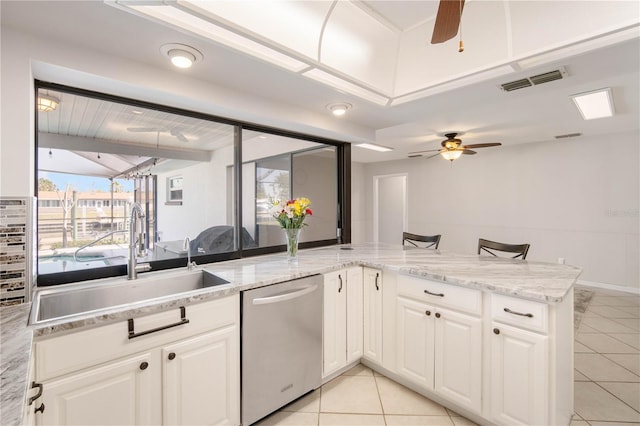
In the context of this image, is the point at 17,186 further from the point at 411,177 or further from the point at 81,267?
the point at 411,177

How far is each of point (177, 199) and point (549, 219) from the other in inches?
229

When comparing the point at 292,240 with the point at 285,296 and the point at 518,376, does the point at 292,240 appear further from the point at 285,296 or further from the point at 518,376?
Answer: the point at 518,376

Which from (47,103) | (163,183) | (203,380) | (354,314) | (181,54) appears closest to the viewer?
(203,380)

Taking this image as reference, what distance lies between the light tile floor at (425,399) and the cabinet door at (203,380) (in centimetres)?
40

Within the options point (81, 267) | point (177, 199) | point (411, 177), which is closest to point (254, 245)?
point (177, 199)

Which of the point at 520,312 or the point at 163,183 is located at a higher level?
the point at 163,183

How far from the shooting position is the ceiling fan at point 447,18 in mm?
1276

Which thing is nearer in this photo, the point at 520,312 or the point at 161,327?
the point at 161,327

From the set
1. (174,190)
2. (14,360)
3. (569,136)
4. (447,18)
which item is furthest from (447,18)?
(569,136)

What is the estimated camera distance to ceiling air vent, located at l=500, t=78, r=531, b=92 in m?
2.12

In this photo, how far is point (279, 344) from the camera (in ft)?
6.09

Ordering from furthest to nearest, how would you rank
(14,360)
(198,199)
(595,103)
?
(198,199)
(595,103)
(14,360)

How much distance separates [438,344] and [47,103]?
115 inches

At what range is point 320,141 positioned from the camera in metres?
3.33
